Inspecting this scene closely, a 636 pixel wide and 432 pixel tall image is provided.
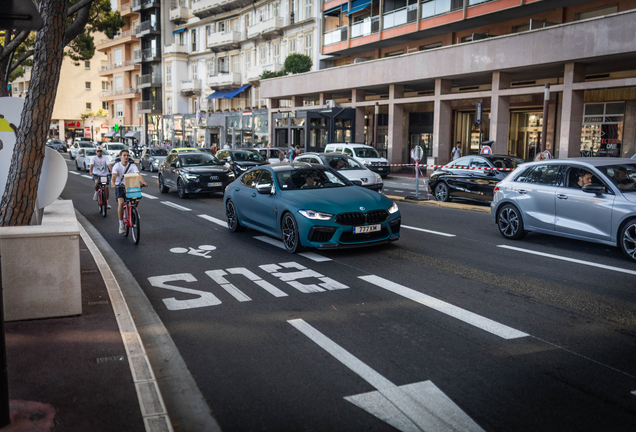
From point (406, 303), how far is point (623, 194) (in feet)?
15.0

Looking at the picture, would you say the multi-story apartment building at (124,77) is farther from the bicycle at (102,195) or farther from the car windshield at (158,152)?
the bicycle at (102,195)

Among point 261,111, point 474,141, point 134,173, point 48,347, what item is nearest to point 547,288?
point 48,347

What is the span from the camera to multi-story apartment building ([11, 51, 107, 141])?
9588 centimetres

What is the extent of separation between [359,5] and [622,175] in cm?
2987

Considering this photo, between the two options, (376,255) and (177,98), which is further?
(177,98)

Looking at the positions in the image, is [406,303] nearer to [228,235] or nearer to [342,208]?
[342,208]

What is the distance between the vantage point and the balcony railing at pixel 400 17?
32.4 meters

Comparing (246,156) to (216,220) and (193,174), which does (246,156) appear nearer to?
(193,174)

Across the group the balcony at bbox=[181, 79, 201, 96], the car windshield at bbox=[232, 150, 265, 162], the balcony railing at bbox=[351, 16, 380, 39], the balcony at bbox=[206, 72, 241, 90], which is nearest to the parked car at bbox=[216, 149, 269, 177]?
the car windshield at bbox=[232, 150, 265, 162]

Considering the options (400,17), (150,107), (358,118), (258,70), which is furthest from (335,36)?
(150,107)

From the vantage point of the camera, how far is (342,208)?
363 inches

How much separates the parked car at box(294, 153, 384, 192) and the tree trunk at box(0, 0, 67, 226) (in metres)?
12.7

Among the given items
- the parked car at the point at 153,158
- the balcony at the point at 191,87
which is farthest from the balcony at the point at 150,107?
the parked car at the point at 153,158

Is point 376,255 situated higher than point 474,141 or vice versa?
point 474,141
